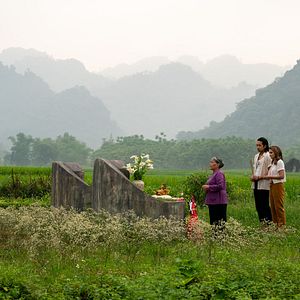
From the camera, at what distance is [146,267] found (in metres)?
7.91

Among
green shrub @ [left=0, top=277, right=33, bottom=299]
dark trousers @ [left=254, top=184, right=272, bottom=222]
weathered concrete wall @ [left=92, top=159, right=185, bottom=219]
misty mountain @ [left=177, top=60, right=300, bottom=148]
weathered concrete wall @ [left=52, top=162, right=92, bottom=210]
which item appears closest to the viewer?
green shrub @ [left=0, top=277, right=33, bottom=299]

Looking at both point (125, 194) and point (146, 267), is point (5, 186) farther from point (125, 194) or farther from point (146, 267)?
point (146, 267)

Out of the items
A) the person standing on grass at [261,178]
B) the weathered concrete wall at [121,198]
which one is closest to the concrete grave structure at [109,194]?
the weathered concrete wall at [121,198]

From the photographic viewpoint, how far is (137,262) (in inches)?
341

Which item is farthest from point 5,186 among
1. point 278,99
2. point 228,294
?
point 278,99

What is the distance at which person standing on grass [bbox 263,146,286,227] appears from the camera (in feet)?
38.7

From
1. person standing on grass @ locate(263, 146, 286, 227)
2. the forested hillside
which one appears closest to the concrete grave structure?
person standing on grass @ locate(263, 146, 286, 227)

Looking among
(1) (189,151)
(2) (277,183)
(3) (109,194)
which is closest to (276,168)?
(2) (277,183)

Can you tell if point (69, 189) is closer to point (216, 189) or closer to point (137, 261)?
point (216, 189)

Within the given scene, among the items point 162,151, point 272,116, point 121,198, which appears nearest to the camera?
point 121,198

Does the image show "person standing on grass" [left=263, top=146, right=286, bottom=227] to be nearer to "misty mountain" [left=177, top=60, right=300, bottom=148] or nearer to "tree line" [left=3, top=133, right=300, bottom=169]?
"tree line" [left=3, top=133, right=300, bottom=169]

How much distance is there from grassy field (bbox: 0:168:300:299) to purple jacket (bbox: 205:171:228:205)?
3.03 feet

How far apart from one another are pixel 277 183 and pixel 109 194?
3297mm

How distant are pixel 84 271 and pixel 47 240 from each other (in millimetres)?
1271
